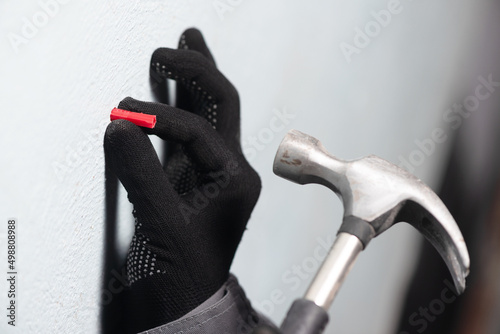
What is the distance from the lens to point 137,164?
39 centimetres

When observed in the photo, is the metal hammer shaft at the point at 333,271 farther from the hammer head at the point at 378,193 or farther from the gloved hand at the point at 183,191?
the gloved hand at the point at 183,191

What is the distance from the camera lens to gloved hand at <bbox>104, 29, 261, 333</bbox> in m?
0.40

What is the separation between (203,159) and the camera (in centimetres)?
44

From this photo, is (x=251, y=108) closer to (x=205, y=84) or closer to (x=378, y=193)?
(x=205, y=84)

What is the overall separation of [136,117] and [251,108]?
12.4 inches

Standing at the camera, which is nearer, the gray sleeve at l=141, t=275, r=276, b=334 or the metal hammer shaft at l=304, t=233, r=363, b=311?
the metal hammer shaft at l=304, t=233, r=363, b=311

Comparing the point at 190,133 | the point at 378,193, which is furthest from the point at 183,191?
the point at 378,193

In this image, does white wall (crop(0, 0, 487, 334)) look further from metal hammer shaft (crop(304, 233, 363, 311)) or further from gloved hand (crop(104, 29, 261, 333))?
metal hammer shaft (crop(304, 233, 363, 311))

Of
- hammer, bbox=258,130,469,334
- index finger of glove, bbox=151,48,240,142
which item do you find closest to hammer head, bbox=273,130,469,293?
hammer, bbox=258,130,469,334

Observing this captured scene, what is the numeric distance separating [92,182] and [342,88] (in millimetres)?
599

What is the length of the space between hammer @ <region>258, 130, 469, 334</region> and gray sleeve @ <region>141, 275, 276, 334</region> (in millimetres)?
120

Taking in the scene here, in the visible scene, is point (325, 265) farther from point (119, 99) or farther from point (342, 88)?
point (342, 88)

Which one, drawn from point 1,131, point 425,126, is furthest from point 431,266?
point 1,131

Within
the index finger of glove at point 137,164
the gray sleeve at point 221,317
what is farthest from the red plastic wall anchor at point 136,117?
the gray sleeve at point 221,317
